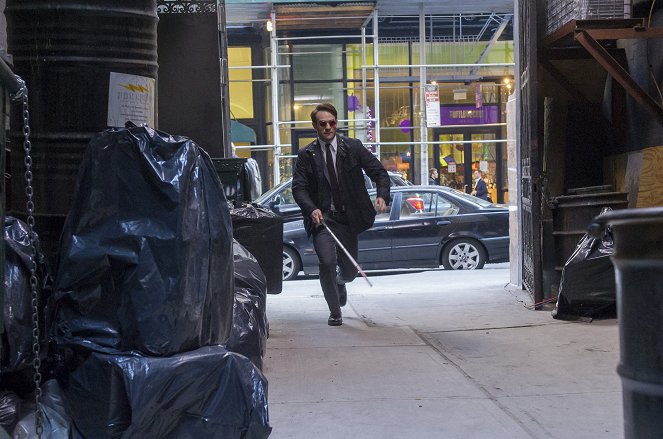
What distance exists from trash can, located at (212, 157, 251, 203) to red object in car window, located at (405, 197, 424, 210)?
7.48 m

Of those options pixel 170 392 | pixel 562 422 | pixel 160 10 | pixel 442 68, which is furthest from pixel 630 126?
pixel 442 68

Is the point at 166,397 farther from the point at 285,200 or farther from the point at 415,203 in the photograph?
the point at 285,200

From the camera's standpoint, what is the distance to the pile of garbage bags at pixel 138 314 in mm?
3285

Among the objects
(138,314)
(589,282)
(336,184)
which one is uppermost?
(336,184)

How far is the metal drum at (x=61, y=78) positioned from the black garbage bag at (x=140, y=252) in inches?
25.9

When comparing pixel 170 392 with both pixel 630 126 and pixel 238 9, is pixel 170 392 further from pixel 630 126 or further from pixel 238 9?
pixel 238 9

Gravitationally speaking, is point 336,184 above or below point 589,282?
above

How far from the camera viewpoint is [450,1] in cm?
2184

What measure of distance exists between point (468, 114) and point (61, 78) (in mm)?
21094

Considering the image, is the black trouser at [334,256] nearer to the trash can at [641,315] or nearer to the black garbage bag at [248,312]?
the black garbage bag at [248,312]

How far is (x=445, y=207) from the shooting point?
14.8 meters

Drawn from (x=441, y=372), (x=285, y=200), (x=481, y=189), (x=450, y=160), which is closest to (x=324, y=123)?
(x=441, y=372)

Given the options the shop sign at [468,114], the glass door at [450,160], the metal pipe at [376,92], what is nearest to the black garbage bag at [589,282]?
the metal pipe at [376,92]

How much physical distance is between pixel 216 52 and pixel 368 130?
14.9m
